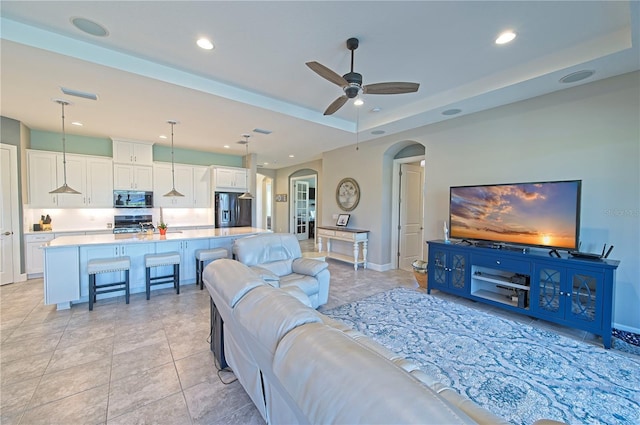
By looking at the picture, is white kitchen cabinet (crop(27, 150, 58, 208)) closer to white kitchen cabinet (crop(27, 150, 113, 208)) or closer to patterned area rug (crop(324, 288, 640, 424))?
white kitchen cabinet (crop(27, 150, 113, 208))

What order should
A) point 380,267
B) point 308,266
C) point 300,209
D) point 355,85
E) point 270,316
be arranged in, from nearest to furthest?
point 270,316
point 355,85
point 308,266
point 380,267
point 300,209

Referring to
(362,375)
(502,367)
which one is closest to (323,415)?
(362,375)

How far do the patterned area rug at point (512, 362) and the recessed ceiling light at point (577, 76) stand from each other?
2909 mm

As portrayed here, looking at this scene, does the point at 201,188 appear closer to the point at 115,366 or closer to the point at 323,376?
the point at 115,366

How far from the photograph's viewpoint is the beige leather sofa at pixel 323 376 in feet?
2.21

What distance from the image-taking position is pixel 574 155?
327 cm

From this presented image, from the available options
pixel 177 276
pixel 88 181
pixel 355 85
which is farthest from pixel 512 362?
pixel 88 181

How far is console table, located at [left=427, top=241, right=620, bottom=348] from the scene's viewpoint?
2730mm

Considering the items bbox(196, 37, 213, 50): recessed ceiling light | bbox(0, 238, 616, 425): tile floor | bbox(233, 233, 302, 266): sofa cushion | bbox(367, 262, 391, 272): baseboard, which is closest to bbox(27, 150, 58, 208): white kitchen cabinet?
bbox(0, 238, 616, 425): tile floor

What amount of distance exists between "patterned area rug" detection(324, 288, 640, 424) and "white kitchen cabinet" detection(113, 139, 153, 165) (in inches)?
223

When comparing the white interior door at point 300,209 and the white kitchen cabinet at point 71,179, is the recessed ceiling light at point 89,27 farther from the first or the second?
the white interior door at point 300,209

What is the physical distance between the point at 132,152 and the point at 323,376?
6.95 meters

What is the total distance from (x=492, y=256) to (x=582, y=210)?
113 cm

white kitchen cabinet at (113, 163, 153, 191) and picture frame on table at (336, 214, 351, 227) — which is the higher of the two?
white kitchen cabinet at (113, 163, 153, 191)
